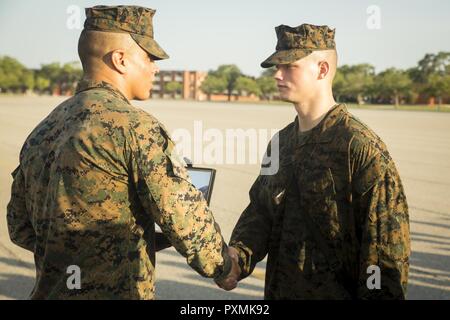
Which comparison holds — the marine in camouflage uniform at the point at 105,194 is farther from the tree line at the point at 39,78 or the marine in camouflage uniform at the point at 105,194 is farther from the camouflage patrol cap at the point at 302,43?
the tree line at the point at 39,78

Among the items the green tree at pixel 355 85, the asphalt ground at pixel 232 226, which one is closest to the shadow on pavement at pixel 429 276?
the asphalt ground at pixel 232 226

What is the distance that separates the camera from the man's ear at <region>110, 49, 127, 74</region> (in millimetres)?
2285

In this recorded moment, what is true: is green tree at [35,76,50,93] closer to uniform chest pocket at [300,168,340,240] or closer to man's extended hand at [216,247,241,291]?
man's extended hand at [216,247,241,291]

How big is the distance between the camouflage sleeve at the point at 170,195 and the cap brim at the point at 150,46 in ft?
1.33

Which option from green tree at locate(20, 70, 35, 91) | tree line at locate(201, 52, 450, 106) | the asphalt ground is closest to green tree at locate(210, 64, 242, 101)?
tree line at locate(201, 52, 450, 106)

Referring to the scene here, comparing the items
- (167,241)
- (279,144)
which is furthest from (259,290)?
(167,241)

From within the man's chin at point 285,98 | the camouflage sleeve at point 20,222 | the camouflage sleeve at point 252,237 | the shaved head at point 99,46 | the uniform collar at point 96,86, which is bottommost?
the camouflage sleeve at point 252,237

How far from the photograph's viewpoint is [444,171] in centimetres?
1234

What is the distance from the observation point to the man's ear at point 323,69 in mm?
2837

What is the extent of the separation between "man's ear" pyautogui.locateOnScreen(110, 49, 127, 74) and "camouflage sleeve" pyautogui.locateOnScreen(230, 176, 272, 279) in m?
1.17

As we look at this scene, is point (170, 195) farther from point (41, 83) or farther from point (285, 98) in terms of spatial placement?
point (41, 83)

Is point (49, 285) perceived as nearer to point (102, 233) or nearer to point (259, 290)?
point (102, 233)
